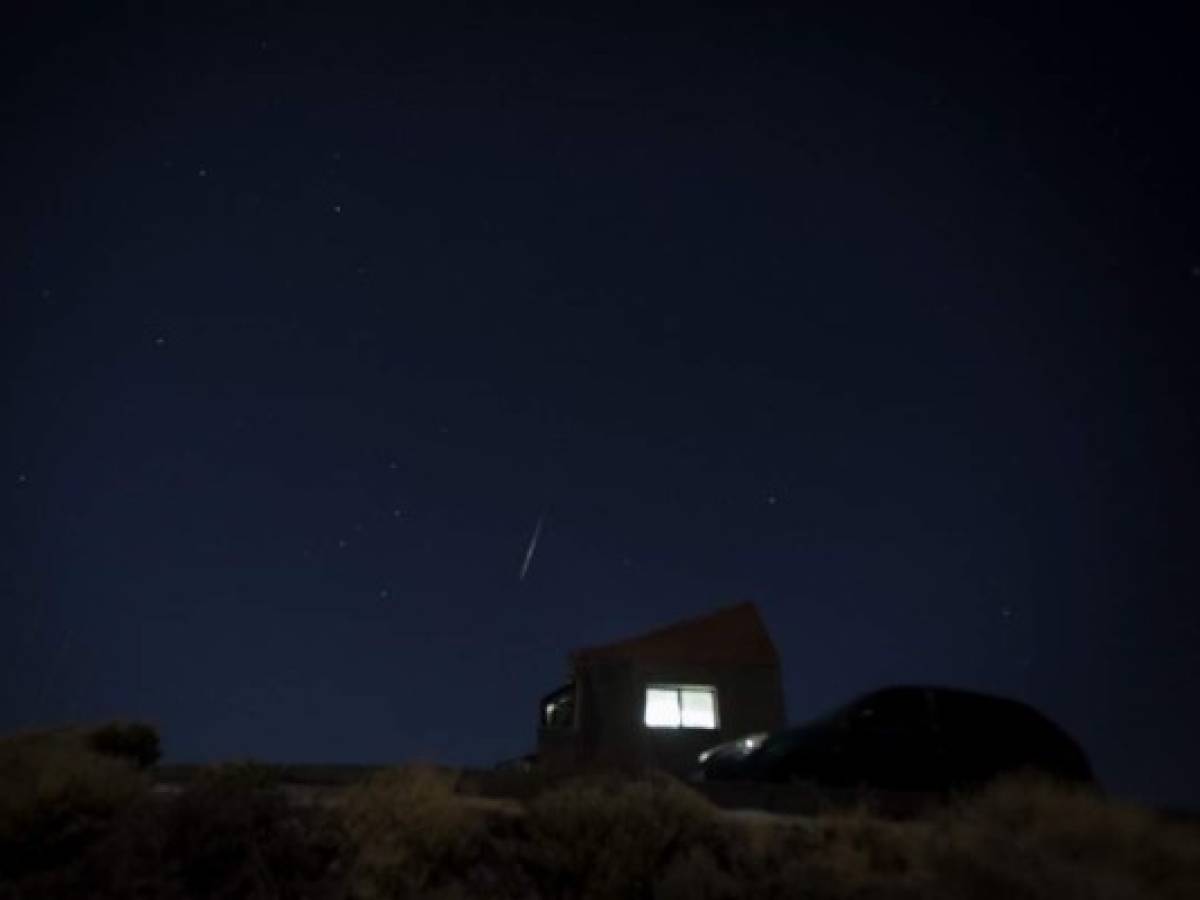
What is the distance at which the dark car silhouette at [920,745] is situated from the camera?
1005 cm

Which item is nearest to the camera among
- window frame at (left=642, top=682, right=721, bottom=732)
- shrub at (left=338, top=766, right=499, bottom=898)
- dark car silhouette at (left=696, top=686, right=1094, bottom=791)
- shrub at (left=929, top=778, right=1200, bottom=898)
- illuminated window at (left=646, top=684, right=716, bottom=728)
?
shrub at (left=929, top=778, right=1200, bottom=898)

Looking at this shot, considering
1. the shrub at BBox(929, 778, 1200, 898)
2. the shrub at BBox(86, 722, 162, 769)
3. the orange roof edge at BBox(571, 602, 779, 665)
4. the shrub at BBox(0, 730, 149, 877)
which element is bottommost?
the shrub at BBox(929, 778, 1200, 898)

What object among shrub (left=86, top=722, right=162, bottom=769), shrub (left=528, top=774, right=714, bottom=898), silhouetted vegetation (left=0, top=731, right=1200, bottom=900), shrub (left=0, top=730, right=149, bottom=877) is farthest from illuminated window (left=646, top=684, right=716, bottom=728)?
shrub (left=0, top=730, right=149, bottom=877)

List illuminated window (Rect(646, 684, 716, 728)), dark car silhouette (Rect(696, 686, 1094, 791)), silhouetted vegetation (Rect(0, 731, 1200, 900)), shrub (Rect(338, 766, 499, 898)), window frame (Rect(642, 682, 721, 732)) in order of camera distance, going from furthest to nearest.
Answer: illuminated window (Rect(646, 684, 716, 728)) → window frame (Rect(642, 682, 721, 732)) → dark car silhouette (Rect(696, 686, 1094, 791)) → shrub (Rect(338, 766, 499, 898)) → silhouetted vegetation (Rect(0, 731, 1200, 900))

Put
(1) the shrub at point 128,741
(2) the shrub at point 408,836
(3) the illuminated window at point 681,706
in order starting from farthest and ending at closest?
(3) the illuminated window at point 681,706
(1) the shrub at point 128,741
(2) the shrub at point 408,836

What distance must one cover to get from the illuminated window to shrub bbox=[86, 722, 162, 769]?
613 inches

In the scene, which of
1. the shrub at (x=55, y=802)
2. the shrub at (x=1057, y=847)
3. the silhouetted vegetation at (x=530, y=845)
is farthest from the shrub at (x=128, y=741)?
the shrub at (x=1057, y=847)

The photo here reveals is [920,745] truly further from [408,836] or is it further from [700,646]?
[700,646]

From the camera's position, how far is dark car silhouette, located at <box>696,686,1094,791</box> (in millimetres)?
10047

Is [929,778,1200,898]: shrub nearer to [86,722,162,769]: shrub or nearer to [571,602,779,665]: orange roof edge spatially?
[86,722,162,769]: shrub

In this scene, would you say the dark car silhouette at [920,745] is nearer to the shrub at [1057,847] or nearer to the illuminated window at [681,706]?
the shrub at [1057,847]

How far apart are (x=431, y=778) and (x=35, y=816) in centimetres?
346

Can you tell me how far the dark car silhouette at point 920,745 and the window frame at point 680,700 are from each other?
46.7ft

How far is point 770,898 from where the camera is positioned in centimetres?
725
